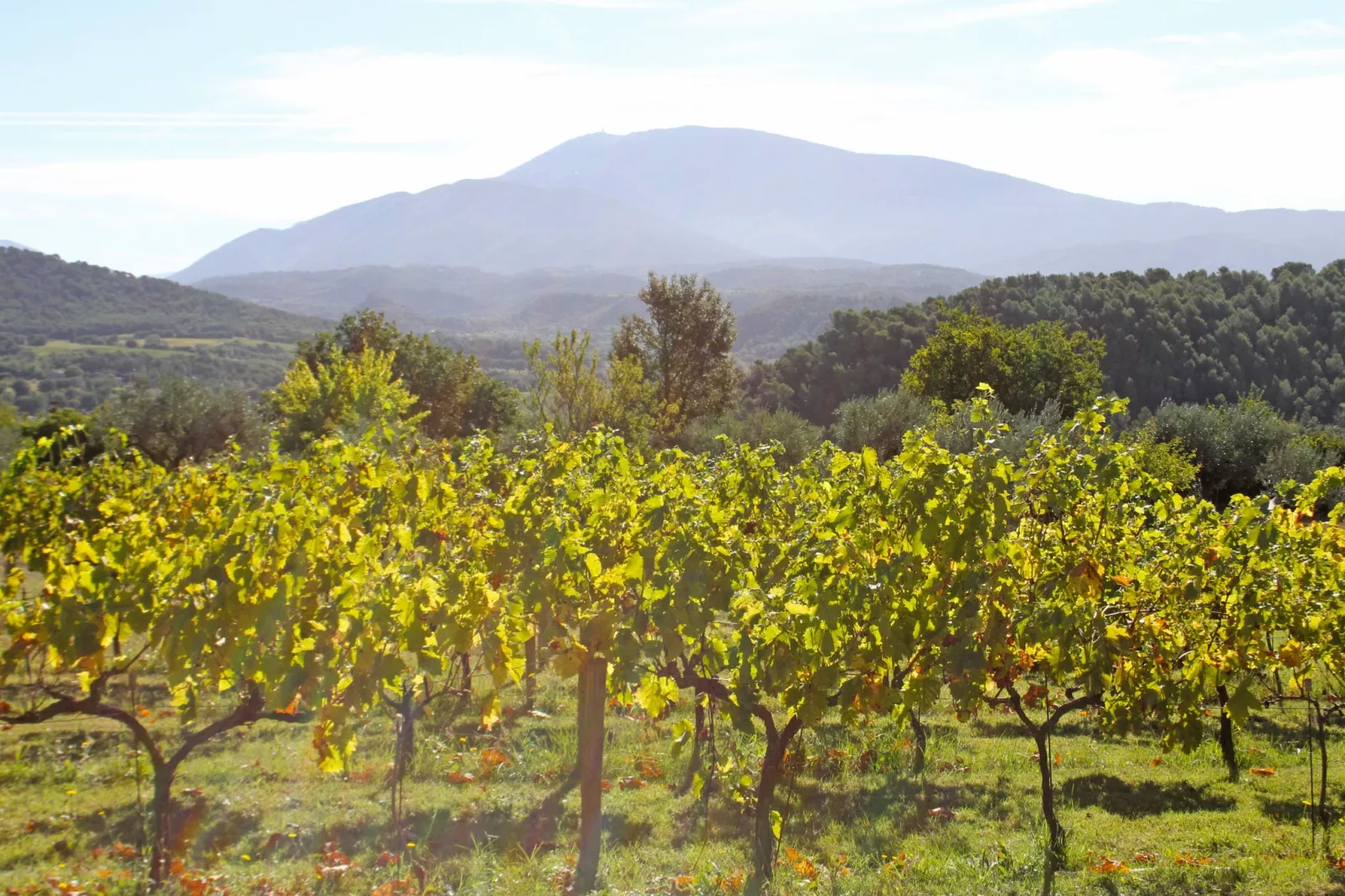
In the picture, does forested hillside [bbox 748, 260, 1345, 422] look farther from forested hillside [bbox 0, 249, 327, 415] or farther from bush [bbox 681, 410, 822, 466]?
forested hillside [bbox 0, 249, 327, 415]

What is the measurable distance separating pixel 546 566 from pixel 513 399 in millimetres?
42221

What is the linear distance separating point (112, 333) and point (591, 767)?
4478 inches

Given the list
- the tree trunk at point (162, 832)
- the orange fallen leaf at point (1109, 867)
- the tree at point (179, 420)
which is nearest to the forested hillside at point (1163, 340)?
the tree at point (179, 420)

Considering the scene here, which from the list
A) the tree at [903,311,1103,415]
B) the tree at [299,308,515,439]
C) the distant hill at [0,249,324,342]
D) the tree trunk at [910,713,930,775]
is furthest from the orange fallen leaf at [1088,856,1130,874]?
the distant hill at [0,249,324,342]

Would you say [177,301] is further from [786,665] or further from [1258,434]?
[786,665]

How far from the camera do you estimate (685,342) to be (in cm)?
4238

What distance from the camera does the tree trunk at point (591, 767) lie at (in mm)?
6992

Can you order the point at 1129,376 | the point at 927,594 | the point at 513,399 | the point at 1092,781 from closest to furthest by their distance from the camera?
the point at 927,594 → the point at 1092,781 → the point at 513,399 → the point at 1129,376

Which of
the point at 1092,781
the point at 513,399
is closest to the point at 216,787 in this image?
the point at 1092,781

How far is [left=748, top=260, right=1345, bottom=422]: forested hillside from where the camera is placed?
182ft

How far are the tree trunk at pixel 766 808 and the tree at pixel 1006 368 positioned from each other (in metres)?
32.3

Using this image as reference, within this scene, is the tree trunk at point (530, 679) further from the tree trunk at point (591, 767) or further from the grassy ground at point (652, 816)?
the tree trunk at point (591, 767)

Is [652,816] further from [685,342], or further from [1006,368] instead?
[685,342]

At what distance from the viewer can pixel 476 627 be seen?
6.12 meters
